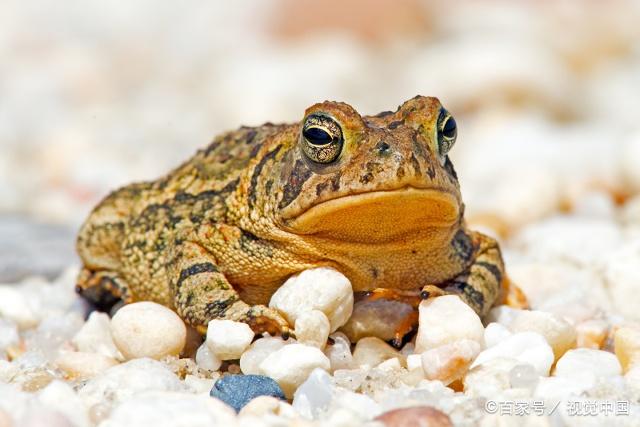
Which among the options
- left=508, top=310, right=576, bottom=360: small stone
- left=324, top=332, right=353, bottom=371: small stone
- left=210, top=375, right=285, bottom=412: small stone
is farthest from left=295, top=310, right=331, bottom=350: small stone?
left=508, top=310, right=576, bottom=360: small stone

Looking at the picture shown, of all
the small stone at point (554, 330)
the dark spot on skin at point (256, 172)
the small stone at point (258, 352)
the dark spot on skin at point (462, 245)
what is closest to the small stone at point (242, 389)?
the small stone at point (258, 352)

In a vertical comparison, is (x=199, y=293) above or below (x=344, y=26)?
below

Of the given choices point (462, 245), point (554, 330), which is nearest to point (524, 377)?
point (554, 330)

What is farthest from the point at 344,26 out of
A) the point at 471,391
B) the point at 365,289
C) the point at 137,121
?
the point at 471,391

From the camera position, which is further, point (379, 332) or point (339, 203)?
point (379, 332)

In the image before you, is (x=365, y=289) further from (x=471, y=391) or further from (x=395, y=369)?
(x=471, y=391)

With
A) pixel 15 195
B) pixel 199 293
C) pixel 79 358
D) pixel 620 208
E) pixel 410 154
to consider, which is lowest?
pixel 79 358

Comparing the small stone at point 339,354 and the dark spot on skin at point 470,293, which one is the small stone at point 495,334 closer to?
the dark spot on skin at point 470,293
